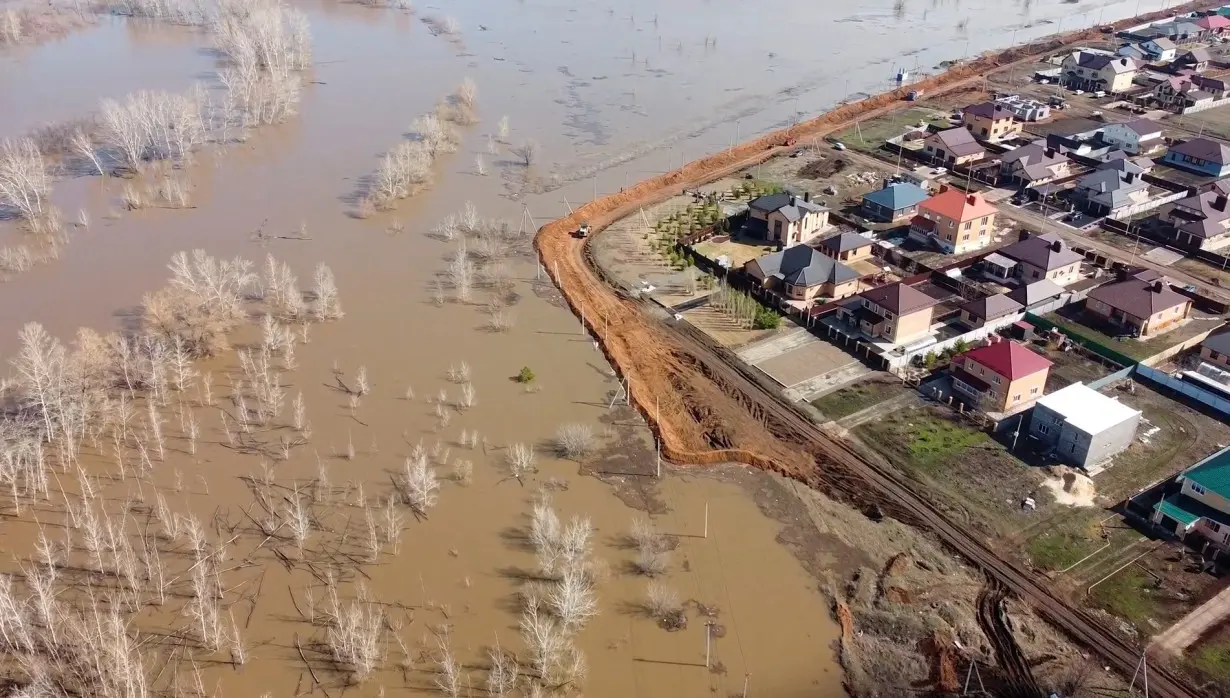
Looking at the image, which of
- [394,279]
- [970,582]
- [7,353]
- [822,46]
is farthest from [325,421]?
[822,46]

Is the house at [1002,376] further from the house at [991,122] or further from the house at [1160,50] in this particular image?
the house at [1160,50]

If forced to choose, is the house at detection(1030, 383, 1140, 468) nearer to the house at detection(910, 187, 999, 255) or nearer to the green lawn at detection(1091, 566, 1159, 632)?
the green lawn at detection(1091, 566, 1159, 632)

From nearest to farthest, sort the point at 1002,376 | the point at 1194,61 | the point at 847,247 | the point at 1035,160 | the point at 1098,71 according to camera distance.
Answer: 1. the point at 1002,376
2. the point at 847,247
3. the point at 1035,160
4. the point at 1098,71
5. the point at 1194,61

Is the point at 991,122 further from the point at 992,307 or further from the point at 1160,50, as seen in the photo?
the point at 1160,50

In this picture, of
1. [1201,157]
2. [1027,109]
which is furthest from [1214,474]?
[1027,109]

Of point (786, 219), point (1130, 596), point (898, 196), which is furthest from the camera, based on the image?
point (898, 196)

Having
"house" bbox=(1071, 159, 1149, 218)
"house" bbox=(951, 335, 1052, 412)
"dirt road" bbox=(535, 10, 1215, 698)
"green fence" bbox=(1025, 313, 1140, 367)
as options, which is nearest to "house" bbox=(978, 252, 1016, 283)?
"green fence" bbox=(1025, 313, 1140, 367)
